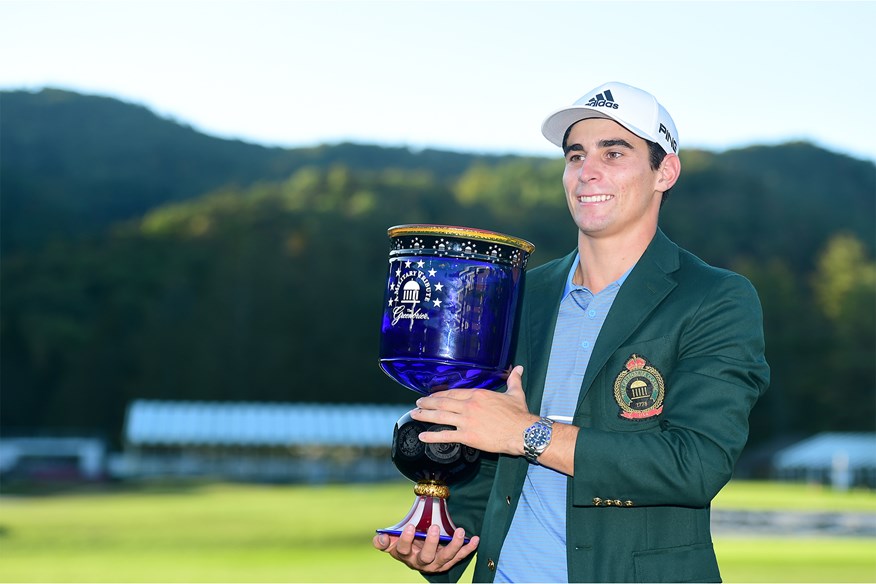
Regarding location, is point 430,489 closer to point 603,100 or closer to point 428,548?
point 428,548

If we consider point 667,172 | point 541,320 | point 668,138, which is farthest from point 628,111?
point 541,320

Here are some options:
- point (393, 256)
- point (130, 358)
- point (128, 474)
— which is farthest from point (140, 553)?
point (130, 358)

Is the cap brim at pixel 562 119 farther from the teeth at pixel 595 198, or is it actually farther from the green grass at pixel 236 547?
the green grass at pixel 236 547

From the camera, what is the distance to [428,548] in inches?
143

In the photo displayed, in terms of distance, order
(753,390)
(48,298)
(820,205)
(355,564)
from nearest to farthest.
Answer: (753,390), (355,564), (48,298), (820,205)

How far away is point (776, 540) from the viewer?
73.6 feet

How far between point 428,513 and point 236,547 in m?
16.0

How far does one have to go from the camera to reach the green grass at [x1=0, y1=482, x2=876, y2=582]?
50.6 feet

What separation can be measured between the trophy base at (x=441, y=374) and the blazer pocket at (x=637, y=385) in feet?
1.20

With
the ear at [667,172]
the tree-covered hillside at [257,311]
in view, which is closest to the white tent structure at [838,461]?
the tree-covered hillside at [257,311]

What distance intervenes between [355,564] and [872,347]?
76.5 m

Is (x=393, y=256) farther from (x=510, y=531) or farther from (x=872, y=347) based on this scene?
(x=872, y=347)

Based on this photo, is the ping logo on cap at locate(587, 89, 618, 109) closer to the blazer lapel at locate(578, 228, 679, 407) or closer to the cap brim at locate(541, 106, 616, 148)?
the cap brim at locate(541, 106, 616, 148)

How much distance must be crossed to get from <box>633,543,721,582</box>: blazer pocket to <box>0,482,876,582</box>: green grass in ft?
38.1
